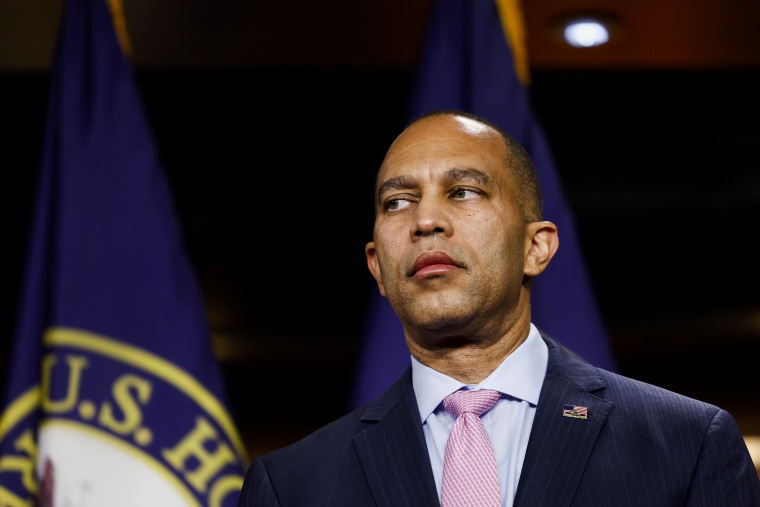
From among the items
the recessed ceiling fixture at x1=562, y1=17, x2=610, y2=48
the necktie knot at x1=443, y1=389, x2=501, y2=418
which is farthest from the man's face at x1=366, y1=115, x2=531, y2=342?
the recessed ceiling fixture at x1=562, y1=17, x2=610, y2=48

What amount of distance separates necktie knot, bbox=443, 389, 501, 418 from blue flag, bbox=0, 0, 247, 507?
0.77 m

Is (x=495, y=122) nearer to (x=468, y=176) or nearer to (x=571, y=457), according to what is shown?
(x=468, y=176)

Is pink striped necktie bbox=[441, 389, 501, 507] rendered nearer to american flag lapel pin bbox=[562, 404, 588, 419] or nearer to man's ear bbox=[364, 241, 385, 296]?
american flag lapel pin bbox=[562, 404, 588, 419]

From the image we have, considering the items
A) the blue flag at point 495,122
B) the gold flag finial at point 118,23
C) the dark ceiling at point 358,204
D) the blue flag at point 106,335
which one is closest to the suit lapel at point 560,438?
the blue flag at point 495,122

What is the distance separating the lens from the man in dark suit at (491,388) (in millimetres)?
1315

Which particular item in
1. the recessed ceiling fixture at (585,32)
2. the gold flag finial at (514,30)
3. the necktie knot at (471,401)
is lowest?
the necktie knot at (471,401)

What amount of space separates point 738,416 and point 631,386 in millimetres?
3083

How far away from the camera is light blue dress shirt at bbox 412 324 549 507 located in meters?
1.41

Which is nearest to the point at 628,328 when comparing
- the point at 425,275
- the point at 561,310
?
the point at 561,310

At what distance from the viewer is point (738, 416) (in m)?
4.25

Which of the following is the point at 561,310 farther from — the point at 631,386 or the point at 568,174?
the point at 568,174

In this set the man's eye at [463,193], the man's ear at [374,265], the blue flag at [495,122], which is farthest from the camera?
the blue flag at [495,122]

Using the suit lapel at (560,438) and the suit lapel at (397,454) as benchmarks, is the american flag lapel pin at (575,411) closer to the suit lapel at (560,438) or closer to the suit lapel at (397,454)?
the suit lapel at (560,438)

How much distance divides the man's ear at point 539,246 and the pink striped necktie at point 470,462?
0.91 ft
